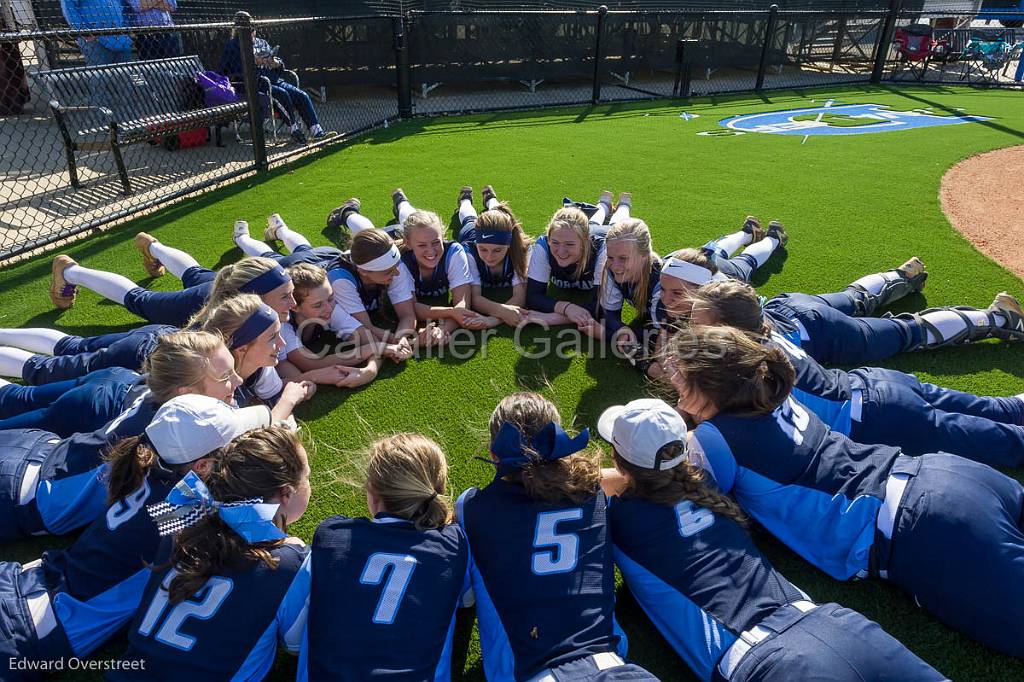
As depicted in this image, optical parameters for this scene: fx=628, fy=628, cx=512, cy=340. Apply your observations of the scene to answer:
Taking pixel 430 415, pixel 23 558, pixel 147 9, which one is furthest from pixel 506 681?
pixel 147 9

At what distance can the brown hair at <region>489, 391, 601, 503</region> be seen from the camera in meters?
2.06

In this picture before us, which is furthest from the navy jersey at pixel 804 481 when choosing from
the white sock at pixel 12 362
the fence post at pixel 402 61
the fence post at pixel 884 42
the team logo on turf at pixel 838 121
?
the fence post at pixel 884 42

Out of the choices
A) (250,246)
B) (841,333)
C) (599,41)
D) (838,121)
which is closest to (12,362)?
(250,246)

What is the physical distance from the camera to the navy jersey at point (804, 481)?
2.26 meters

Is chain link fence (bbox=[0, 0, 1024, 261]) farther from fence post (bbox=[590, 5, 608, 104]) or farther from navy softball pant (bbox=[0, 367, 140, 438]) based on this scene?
navy softball pant (bbox=[0, 367, 140, 438])

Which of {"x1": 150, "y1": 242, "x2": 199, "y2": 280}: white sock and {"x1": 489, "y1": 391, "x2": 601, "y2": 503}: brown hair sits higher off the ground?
{"x1": 489, "y1": 391, "x2": 601, "y2": 503}: brown hair

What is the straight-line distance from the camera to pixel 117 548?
206 cm

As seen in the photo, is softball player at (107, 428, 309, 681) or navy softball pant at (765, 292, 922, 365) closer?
softball player at (107, 428, 309, 681)

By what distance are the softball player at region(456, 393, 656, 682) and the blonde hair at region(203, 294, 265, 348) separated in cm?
141

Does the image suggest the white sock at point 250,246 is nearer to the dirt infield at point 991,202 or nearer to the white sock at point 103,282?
the white sock at point 103,282

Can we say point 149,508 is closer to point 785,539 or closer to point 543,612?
point 543,612

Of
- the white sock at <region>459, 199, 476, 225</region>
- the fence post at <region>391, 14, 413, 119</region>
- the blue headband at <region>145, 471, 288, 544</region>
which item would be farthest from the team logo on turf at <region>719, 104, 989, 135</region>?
the blue headband at <region>145, 471, 288, 544</region>

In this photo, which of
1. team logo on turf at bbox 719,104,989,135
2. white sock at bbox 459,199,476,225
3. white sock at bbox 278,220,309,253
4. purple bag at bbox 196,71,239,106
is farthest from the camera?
team logo on turf at bbox 719,104,989,135

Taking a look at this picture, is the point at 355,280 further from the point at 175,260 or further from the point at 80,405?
Answer: the point at 80,405
